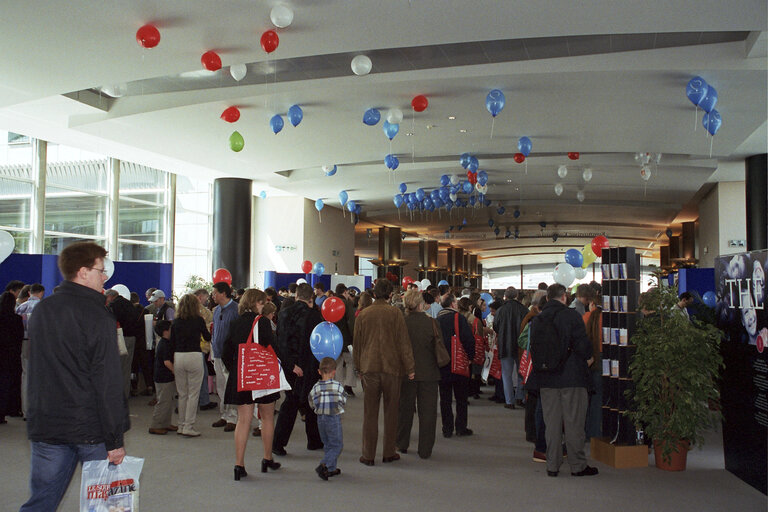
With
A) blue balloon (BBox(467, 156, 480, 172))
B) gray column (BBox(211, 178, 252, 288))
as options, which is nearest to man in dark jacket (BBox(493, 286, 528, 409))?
blue balloon (BBox(467, 156, 480, 172))

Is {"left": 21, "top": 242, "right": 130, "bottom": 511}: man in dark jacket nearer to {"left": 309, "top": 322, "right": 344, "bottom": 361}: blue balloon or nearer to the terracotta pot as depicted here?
{"left": 309, "top": 322, "right": 344, "bottom": 361}: blue balloon

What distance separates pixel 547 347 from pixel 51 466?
12.6ft

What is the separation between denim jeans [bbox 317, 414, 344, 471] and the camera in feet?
17.3

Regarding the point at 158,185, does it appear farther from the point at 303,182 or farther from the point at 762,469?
the point at 762,469

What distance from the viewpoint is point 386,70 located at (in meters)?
9.22

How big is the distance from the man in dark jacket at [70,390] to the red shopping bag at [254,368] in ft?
7.11

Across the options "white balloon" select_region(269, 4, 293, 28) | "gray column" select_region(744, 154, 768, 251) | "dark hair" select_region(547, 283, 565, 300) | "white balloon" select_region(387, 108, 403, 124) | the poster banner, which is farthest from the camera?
"gray column" select_region(744, 154, 768, 251)

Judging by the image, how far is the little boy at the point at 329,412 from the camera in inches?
207

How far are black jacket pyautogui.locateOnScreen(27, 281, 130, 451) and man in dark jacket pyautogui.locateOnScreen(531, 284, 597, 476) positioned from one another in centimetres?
369

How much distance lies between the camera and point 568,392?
18.0ft

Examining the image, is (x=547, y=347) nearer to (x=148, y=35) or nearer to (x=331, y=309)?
(x=331, y=309)

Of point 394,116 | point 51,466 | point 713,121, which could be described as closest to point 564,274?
point 713,121

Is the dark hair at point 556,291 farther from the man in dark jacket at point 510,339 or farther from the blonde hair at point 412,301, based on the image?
the man in dark jacket at point 510,339

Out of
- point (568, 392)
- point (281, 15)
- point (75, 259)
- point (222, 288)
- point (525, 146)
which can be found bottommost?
point (568, 392)
